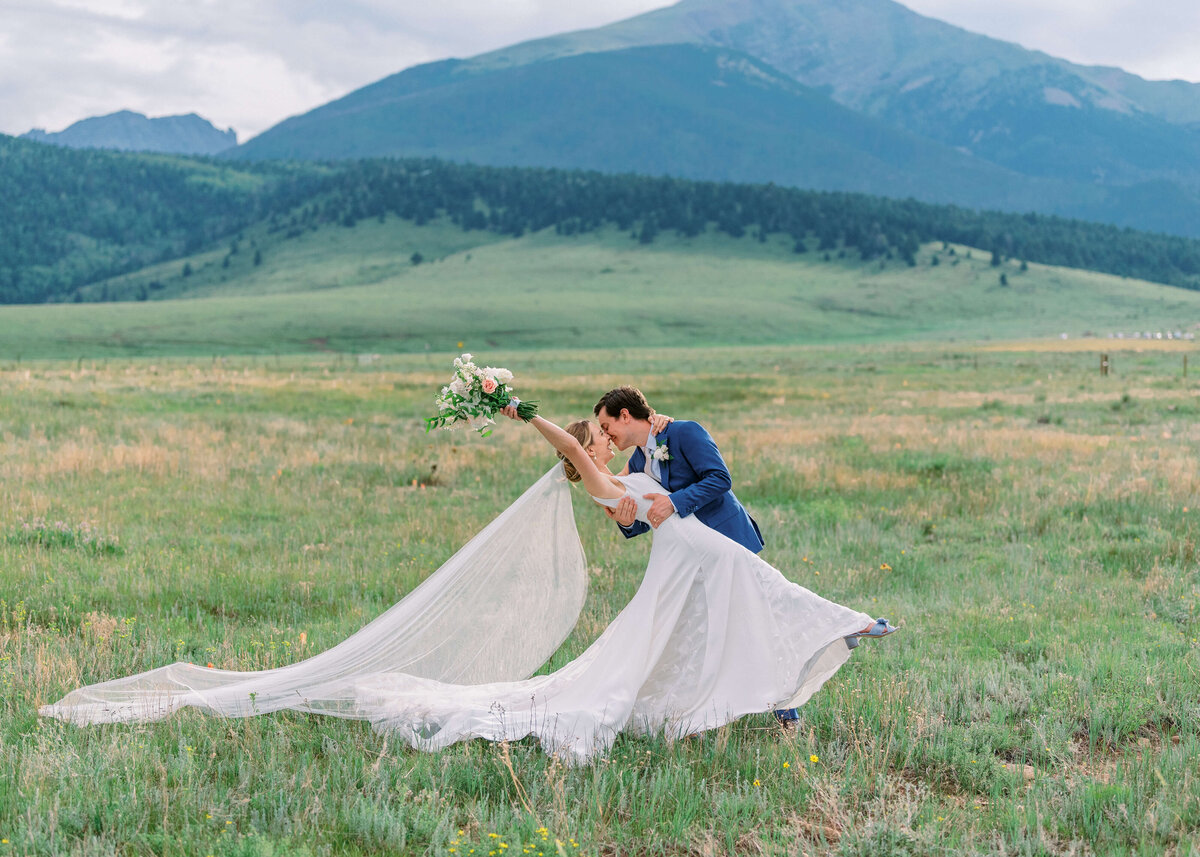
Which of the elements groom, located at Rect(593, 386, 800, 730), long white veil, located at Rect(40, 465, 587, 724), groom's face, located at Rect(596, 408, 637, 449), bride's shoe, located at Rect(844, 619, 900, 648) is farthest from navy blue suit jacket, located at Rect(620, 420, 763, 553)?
bride's shoe, located at Rect(844, 619, 900, 648)

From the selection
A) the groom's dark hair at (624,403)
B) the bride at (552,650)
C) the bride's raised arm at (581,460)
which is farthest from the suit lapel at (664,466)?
the bride's raised arm at (581,460)

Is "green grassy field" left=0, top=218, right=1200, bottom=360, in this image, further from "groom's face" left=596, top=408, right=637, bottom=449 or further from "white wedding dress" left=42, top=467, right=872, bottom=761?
"groom's face" left=596, top=408, right=637, bottom=449

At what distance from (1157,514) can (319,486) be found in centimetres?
1121

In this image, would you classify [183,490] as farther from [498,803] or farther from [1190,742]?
[1190,742]

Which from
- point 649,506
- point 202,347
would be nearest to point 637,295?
point 202,347

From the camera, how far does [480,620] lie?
261 inches

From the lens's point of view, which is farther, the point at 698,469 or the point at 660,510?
the point at 698,469

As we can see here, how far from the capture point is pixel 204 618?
8219 mm

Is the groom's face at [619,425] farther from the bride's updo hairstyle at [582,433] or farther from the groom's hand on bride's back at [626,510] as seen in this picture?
the groom's hand on bride's back at [626,510]

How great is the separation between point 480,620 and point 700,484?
1.77 metres

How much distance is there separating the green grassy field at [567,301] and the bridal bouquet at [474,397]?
92286mm

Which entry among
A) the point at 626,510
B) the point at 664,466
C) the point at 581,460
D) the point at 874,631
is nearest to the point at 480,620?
the point at 626,510

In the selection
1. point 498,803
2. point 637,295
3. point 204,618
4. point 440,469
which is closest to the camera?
point 498,803

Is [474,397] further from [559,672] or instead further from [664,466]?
[559,672]
